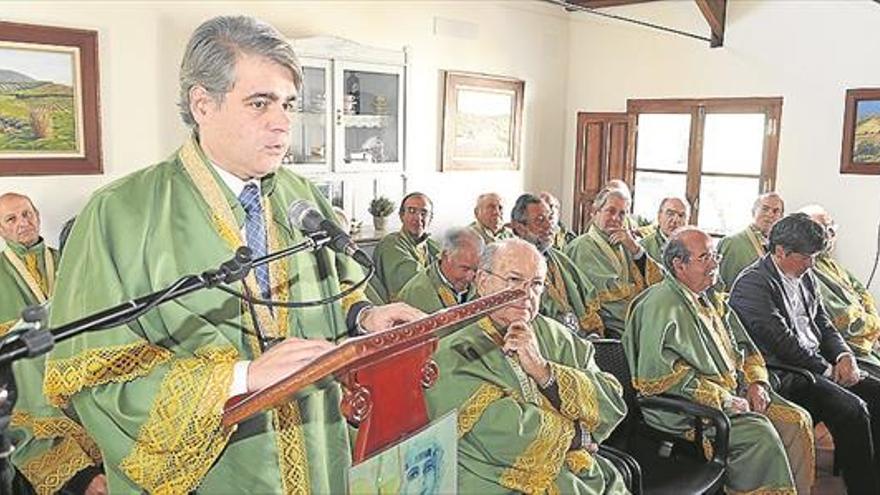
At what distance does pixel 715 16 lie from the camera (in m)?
6.41

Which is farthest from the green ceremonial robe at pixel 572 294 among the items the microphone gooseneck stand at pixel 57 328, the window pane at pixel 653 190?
the microphone gooseneck stand at pixel 57 328

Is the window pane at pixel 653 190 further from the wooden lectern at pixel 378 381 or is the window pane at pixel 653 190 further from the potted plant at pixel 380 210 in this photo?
the wooden lectern at pixel 378 381

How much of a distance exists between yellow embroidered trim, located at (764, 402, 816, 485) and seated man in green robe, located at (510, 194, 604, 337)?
1102 millimetres

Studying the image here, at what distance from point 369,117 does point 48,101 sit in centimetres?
230

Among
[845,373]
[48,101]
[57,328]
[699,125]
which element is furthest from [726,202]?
[57,328]

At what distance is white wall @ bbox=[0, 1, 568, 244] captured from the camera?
14.5 ft

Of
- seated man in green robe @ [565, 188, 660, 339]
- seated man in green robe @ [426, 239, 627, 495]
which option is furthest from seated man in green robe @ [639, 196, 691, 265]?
seated man in green robe @ [426, 239, 627, 495]

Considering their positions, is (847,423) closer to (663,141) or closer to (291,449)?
(291,449)

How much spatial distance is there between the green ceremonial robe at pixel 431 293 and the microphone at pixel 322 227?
7.13 ft

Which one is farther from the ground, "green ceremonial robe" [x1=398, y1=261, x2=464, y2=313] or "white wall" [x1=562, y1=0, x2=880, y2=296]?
"white wall" [x1=562, y1=0, x2=880, y2=296]

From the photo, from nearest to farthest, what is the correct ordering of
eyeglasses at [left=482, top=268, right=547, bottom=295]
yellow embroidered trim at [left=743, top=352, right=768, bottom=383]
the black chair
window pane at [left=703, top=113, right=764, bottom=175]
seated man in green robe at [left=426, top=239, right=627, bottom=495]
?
1. seated man in green robe at [left=426, top=239, right=627, bottom=495]
2. eyeglasses at [left=482, top=268, right=547, bottom=295]
3. the black chair
4. yellow embroidered trim at [left=743, top=352, right=768, bottom=383]
5. window pane at [left=703, top=113, right=764, bottom=175]

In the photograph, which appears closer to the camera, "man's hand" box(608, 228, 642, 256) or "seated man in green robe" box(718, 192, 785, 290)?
"man's hand" box(608, 228, 642, 256)

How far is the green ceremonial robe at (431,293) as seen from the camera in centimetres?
359

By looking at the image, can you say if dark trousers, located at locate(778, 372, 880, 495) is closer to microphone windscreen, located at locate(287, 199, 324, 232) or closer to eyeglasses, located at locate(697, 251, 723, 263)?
eyeglasses, located at locate(697, 251, 723, 263)
